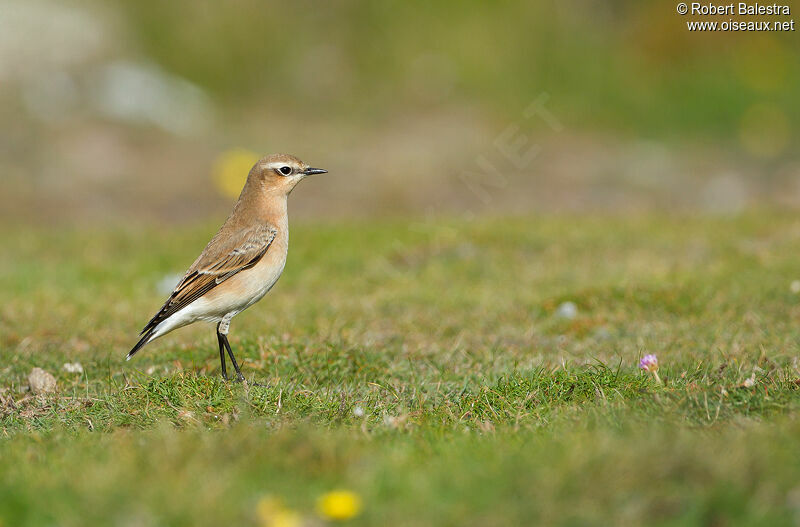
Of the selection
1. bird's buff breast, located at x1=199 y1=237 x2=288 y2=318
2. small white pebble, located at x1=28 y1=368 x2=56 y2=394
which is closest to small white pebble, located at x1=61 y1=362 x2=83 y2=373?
small white pebble, located at x1=28 y1=368 x2=56 y2=394

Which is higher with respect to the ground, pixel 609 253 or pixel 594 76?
pixel 594 76

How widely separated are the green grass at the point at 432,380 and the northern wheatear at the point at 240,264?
1.23 feet

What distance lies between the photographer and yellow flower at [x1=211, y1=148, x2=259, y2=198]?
15.2 m

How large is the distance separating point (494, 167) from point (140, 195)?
587 cm

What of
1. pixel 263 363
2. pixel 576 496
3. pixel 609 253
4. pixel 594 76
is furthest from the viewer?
pixel 594 76

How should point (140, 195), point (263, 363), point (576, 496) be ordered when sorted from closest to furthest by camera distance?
point (576, 496) < point (263, 363) < point (140, 195)

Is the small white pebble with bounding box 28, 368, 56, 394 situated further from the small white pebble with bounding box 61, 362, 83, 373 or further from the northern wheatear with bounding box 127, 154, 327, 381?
the northern wheatear with bounding box 127, 154, 327, 381

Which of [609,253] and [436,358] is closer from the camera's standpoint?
[436,358]

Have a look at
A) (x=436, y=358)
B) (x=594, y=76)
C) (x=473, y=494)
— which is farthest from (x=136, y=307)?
(x=594, y=76)

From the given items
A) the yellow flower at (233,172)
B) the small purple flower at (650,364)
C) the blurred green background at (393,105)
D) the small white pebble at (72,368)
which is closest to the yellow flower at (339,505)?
the small purple flower at (650,364)

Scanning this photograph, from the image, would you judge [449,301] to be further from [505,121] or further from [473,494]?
[505,121]

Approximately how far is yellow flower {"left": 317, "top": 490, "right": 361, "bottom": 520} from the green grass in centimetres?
5

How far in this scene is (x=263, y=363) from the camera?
251 inches

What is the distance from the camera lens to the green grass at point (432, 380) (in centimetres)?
353
